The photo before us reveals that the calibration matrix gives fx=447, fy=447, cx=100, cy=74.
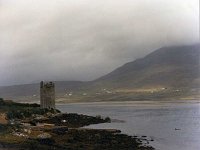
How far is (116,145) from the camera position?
1666 inches

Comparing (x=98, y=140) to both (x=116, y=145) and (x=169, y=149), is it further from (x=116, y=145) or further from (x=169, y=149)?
(x=169, y=149)

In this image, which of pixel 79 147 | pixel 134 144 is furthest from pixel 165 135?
pixel 79 147

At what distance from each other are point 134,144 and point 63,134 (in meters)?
8.87

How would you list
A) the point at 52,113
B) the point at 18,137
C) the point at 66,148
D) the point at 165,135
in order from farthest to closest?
the point at 52,113, the point at 165,135, the point at 18,137, the point at 66,148

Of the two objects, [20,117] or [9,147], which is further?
[20,117]

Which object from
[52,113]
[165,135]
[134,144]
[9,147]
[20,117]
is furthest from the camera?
[52,113]

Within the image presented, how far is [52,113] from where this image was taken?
3477 inches

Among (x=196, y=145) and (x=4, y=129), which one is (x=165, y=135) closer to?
(x=196, y=145)

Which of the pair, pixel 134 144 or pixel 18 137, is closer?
pixel 18 137

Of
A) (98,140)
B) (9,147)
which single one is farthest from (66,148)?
(98,140)

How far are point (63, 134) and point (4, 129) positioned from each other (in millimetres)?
7336

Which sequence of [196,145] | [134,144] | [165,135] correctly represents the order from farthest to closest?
[165,135] < [196,145] < [134,144]

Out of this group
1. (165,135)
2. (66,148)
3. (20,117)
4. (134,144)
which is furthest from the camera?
(20,117)

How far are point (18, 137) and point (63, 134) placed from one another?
869cm
